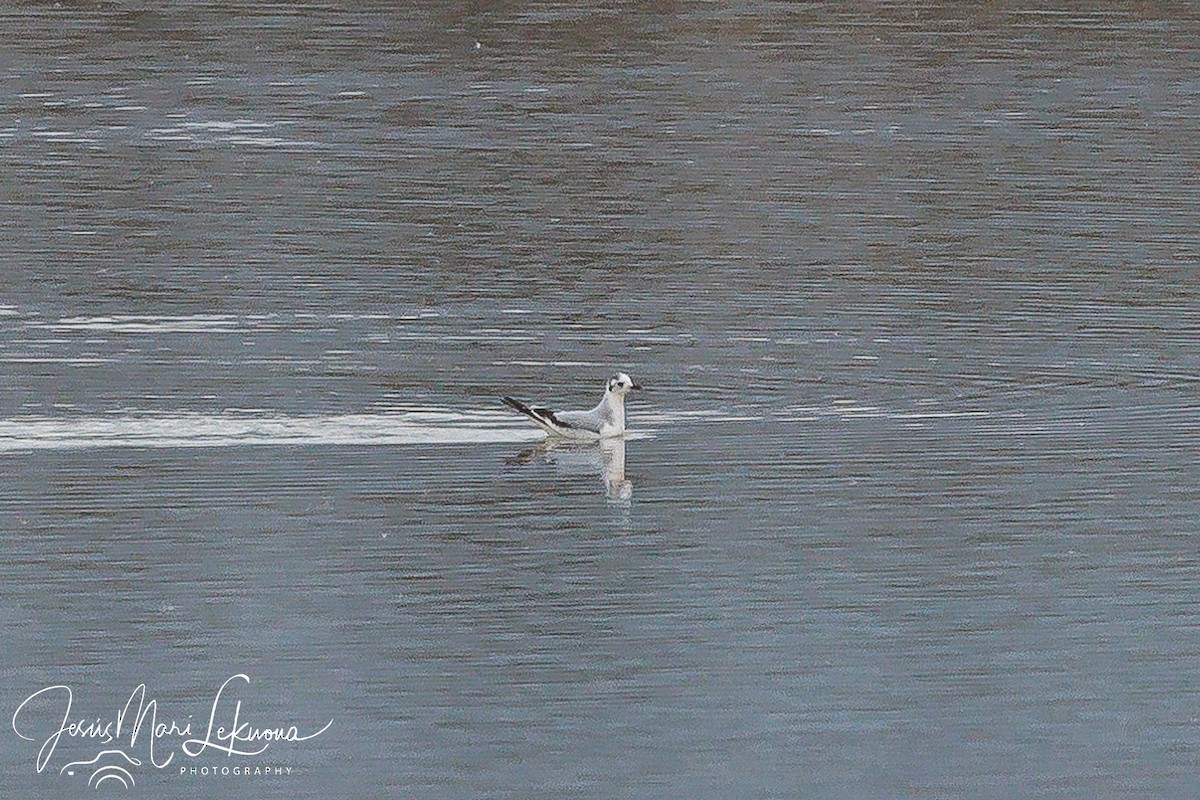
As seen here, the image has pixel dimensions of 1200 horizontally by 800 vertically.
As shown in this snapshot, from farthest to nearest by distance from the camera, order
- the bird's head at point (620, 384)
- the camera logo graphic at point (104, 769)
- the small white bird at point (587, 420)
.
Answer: the small white bird at point (587, 420)
the bird's head at point (620, 384)
the camera logo graphic at point (104, 769)

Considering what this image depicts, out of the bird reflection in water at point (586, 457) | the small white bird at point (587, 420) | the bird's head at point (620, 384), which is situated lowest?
the bird reflection in water at point (586, 457)

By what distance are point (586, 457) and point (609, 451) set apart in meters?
0.18

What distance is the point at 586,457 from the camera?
1933 centimetres

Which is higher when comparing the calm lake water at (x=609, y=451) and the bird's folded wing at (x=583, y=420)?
the bird's folded wing at (x=583, y=420)

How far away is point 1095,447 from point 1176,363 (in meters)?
3.38

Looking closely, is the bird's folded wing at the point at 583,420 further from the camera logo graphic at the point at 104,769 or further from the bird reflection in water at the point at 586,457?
the camera logo graphic at the point at 104,769

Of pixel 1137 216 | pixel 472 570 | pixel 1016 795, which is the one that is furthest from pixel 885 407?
pixel 1137 216

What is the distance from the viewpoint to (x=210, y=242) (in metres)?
28.5

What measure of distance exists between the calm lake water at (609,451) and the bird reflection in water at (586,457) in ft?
0.17

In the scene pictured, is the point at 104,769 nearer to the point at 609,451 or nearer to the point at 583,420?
the point at 609,451

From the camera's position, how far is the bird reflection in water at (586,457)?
1866 centimetres

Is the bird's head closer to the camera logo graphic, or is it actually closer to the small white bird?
the small white bird

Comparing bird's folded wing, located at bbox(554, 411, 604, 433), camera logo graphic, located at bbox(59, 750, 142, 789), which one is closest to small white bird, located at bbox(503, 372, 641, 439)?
bird's folded wing, located at bbox(554, 411, 604, 433)

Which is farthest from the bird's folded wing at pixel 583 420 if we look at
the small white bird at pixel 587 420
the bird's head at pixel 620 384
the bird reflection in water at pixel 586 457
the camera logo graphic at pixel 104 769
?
the camera logo graphic at pixel 104 769
